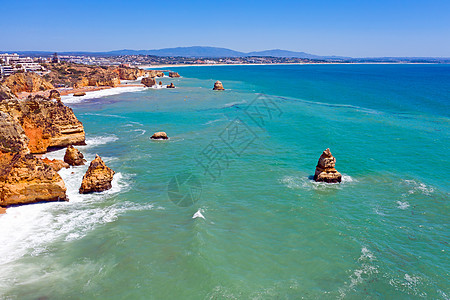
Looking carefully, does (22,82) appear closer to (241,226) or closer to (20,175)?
(20,175)

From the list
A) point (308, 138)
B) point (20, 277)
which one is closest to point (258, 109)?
point (308, 138)

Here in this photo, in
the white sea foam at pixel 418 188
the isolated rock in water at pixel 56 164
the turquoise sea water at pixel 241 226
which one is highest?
the isolated rock in water at pixel 56 164

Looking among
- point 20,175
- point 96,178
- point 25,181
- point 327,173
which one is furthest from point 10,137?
point 327,173

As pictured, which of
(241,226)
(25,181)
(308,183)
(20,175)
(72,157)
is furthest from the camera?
(72,157)

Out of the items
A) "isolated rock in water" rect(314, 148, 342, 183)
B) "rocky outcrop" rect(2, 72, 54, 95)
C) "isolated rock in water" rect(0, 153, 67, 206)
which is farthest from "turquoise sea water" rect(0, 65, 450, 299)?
"rocky outcrop" rect(2, 72, 54, 95)

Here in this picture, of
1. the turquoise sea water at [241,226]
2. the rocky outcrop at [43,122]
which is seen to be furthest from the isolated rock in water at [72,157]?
the rocky outcrop at [43,122]

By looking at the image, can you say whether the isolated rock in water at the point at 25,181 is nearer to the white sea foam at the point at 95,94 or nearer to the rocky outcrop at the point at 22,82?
the white sea foam at the point at 95,94

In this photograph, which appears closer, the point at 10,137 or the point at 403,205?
the point at 10,137
